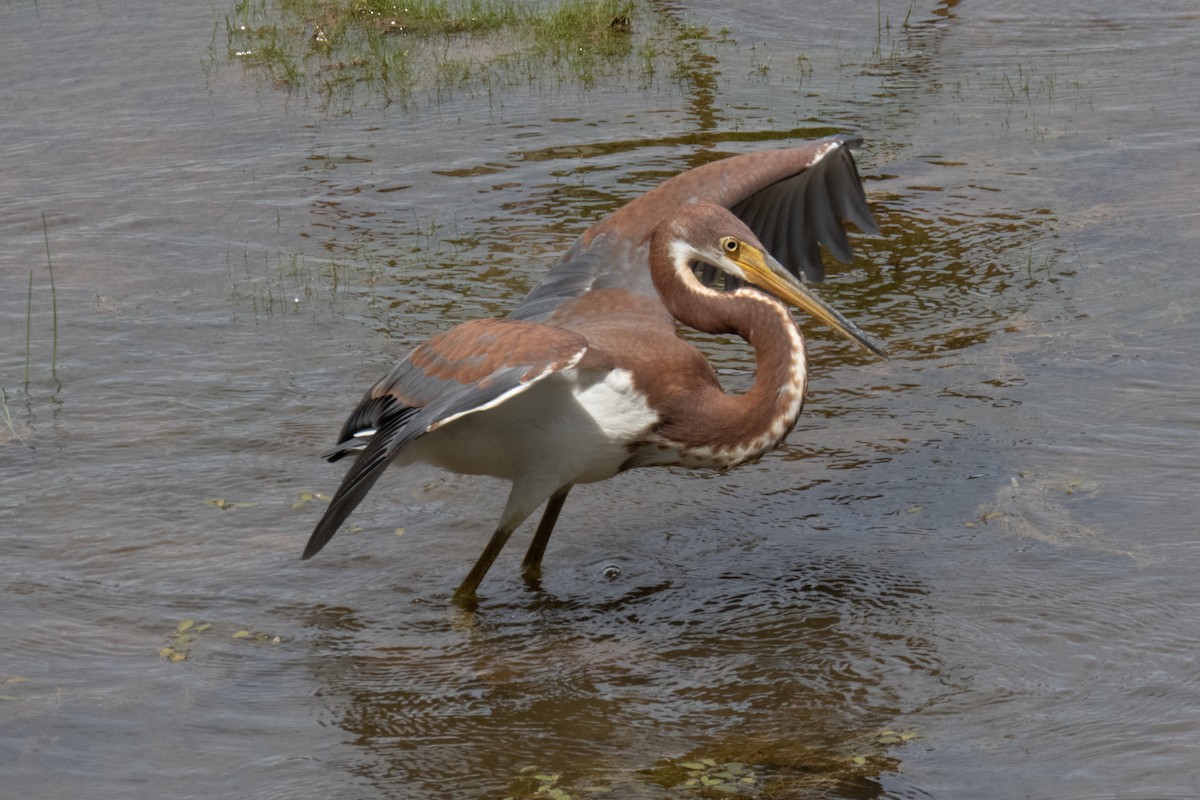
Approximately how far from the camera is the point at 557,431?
4703 millimetres

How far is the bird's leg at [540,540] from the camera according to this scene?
526cm

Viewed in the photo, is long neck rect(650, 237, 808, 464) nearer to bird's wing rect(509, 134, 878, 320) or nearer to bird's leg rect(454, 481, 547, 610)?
bird's leg rect(454, 481, 547, 610)

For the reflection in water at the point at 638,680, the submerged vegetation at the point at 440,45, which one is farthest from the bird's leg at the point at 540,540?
the submerged vegetation at the point at 440,45

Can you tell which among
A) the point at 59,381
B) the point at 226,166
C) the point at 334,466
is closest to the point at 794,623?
the point at 334,466

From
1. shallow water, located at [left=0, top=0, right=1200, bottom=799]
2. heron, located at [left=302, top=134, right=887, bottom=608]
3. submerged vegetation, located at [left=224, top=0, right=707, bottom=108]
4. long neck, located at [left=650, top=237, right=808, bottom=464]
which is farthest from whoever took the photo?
submerged vegetation, located at [left=224, top=0, right=707, bottom=108]

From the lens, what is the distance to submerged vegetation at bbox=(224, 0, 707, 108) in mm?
11398

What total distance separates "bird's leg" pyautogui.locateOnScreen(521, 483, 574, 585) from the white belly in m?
0.33

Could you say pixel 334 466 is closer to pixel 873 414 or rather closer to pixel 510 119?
pixel 873 414

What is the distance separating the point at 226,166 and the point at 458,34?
3.35m

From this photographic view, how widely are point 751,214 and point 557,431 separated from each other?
73.5 inches

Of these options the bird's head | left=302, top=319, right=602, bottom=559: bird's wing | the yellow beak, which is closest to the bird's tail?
left=302, top=319, right=602, bottom=559: bird's wing

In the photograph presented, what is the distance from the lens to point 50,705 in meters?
4.39

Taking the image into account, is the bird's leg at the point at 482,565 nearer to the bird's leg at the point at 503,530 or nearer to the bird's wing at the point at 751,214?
the bird's leg at the point at 503,530

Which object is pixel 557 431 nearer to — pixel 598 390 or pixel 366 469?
pixel 598 390
